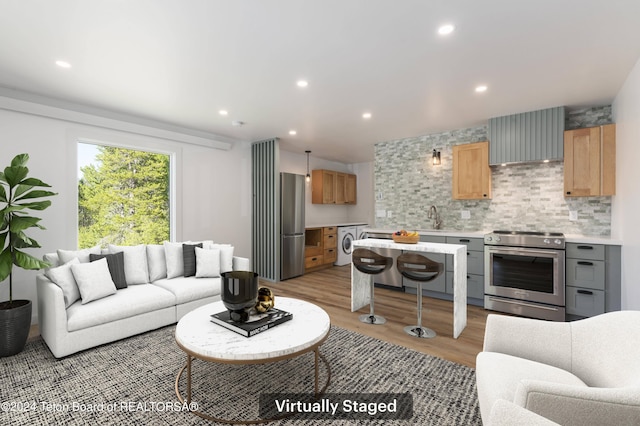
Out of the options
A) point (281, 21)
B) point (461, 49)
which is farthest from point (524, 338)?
point (281, 21)

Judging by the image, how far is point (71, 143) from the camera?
12.1 feet

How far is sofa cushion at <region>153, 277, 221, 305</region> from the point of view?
3393mm

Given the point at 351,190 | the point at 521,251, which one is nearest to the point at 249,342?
the point at 521,251

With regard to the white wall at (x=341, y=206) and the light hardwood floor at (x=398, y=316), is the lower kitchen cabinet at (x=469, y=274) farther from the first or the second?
the white wall at (x=341, y=206)

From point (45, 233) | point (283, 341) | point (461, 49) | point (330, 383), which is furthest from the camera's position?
point (45, 233)

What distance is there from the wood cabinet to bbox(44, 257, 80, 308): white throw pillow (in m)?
3.94

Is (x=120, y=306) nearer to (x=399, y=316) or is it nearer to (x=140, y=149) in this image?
(x=140, y=149)

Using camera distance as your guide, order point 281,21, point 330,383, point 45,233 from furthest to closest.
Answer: point 45,233, point 330,383, point 281,21

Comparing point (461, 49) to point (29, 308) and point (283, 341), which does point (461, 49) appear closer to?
point (283, 341)

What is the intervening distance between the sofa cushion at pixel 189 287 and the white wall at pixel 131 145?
1328mm

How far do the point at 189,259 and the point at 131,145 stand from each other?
194cm

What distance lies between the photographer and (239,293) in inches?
80.7

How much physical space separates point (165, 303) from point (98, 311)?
0.61 meters

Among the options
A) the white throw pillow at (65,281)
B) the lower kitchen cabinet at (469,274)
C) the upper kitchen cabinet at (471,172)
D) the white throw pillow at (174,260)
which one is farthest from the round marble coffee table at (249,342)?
the upper kitchen cabinet at (471,172)
